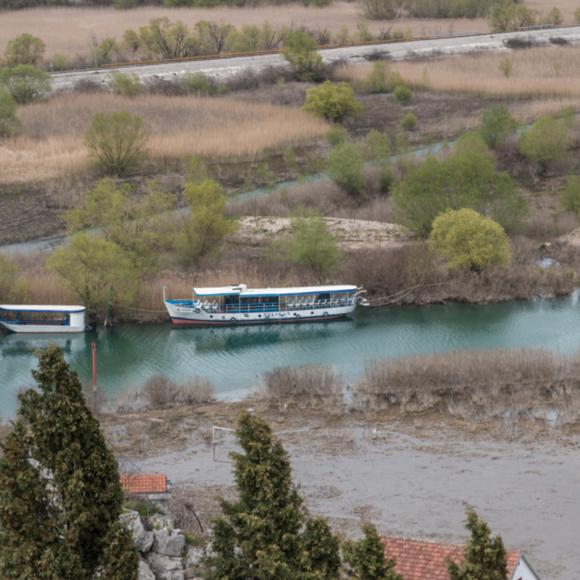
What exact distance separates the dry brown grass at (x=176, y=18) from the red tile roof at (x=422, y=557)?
77.3 m

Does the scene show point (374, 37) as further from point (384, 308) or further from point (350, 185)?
point (384, 308)

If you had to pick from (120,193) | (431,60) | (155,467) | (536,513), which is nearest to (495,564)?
(536,513)

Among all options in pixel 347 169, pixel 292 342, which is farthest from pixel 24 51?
pixel 292 342

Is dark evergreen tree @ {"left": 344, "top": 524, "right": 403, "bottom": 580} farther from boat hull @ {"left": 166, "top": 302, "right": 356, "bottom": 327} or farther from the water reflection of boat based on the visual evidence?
boat hull @ {"left": 166, "top": 302, "right": 356, "bottom": 327}

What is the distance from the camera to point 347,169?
5697cm

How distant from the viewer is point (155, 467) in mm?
32719

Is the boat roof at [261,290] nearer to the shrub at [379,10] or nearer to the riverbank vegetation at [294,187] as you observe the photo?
the riverbank vegetation at [294,187]

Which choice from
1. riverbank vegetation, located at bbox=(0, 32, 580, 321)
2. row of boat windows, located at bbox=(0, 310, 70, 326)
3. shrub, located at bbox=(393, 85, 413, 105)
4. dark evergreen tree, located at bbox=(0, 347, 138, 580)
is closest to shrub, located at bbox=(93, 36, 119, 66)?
riverbank vegetation, located at bbox=(0, 32, 580, 321)

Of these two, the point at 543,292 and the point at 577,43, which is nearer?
the point at 543,292

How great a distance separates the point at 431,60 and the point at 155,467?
61794mm

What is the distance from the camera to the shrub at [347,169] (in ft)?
187

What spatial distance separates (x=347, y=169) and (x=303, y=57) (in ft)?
92.2

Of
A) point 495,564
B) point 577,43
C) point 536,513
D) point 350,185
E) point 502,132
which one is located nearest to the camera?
point 495,564

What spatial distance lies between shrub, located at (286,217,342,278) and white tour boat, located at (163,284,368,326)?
6.28 feet
